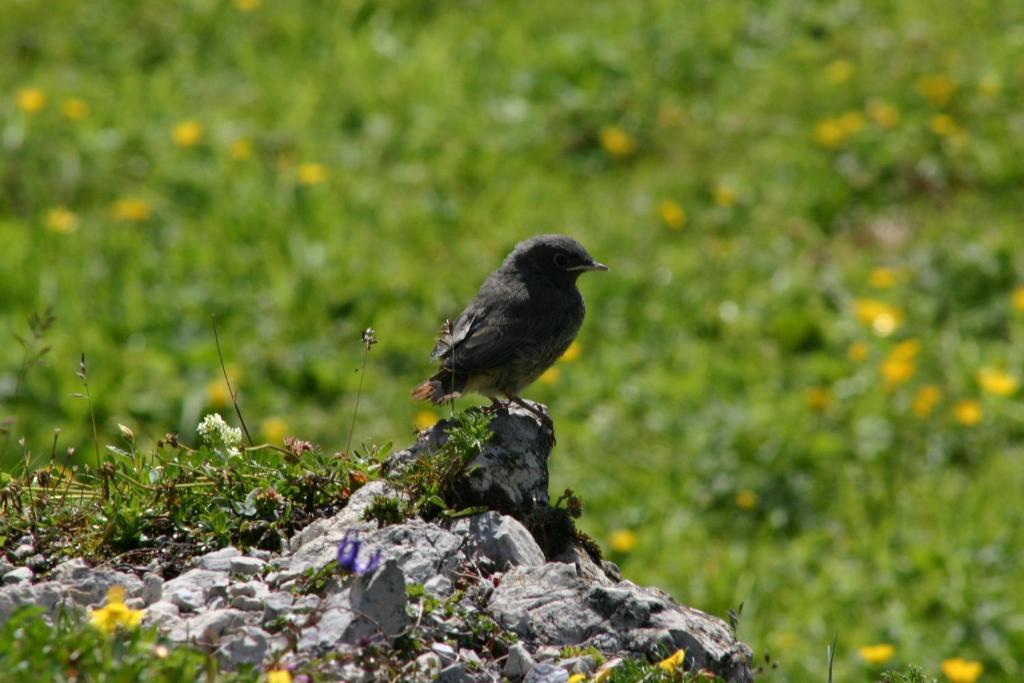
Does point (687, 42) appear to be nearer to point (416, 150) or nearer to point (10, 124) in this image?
point (416, 150)

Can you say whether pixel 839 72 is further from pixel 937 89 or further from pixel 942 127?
pixel 942 127

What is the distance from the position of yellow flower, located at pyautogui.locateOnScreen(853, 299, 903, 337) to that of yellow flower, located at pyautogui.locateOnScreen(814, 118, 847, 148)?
1694 millimetres

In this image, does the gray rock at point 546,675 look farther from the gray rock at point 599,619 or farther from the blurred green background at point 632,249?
the blurred green background at point 632,249

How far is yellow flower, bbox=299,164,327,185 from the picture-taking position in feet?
31.5

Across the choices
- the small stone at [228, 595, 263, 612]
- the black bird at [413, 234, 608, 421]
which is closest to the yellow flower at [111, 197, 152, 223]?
the black bird at [413, 234, 608, 421]

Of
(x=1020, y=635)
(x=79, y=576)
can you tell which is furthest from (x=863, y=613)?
(x=79, y=576)

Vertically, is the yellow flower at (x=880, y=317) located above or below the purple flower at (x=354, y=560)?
above

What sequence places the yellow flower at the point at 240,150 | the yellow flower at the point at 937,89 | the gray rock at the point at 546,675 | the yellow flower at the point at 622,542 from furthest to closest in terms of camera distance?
the yellow flower at the point at 937,89 < the yellow flower at the point at 240,150 < the yellow flower at the point at 622,542 < the gray rock at the point at 546,675

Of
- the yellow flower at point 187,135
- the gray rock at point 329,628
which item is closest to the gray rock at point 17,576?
the gray rock at point 329,628

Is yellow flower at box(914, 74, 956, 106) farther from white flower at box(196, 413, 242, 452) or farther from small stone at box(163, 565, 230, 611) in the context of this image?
small stone at box(163, 565, 230, 611)

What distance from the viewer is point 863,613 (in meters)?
6.93

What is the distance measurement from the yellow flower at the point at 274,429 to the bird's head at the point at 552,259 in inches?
93.6

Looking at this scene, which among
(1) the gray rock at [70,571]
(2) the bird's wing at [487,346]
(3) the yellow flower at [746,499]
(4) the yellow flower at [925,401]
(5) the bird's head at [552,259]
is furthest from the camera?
Result: (4) the yellow flower at [925,401]

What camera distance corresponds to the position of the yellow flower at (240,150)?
9.94 m
